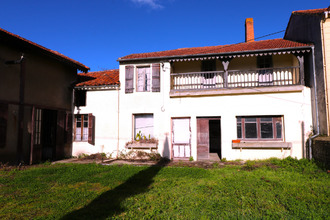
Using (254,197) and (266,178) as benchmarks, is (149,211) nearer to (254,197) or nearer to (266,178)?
(254,197)

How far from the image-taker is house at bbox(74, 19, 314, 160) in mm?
8664

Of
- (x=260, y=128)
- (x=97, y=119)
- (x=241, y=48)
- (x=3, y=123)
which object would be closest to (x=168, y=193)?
(x=260, y=128)

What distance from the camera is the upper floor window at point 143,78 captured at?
396 inches

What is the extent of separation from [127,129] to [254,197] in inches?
281

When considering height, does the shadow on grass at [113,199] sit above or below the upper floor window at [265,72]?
below

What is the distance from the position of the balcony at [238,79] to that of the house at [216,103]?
0.04m

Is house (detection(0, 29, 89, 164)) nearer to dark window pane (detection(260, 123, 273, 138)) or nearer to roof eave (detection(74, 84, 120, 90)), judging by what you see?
roof eave (detection(74, 84, 120, 90))

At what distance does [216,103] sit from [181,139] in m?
2.58

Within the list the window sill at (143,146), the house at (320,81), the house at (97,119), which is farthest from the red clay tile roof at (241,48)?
the window sill at (143,146)

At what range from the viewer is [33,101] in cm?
898

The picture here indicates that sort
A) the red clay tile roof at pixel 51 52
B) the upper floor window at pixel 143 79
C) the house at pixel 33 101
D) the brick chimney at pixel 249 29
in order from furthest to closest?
the brick chimney at pixel 249 29 < the upper floor window at pixel 143 79 < the house at pixel 33 101 < the red clay tile roof at pixel 51 52

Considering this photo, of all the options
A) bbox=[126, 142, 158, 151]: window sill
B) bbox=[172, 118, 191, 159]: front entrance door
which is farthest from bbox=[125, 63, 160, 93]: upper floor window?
bbox=[126, 142, 158, 151]: window sill

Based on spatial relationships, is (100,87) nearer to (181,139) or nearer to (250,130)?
(181,139)

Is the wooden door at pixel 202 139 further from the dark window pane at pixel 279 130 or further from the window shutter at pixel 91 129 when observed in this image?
the window shutter at pixel 91 129
